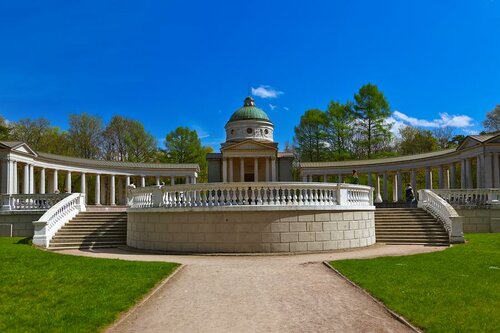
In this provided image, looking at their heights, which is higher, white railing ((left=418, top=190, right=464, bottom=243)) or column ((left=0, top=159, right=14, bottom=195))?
column ((left=0, top=159, right=14, bottom=195))

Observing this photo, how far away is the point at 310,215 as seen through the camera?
17562mm

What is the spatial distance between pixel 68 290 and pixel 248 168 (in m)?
54.0

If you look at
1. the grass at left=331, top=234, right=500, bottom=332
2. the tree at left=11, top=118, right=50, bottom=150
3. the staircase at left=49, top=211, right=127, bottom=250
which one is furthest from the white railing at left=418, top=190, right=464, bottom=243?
the tree at left=11, top=118, right=50, bottom=150

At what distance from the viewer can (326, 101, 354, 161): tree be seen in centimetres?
6662

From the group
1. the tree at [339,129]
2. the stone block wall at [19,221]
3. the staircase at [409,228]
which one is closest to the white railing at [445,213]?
the staircase at [409,228]

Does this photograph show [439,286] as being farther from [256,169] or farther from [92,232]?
[256,169]

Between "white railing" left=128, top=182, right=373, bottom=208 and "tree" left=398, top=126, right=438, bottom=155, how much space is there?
54.7m

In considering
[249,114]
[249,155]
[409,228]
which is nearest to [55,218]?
[409,228]

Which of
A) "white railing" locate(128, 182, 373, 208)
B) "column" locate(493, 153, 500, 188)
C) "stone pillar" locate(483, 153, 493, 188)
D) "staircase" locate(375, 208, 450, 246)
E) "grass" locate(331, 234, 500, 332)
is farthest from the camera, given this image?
"column" locate(493, 153, 500, 188)

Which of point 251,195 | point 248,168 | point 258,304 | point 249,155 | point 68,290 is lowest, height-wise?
point 258,304

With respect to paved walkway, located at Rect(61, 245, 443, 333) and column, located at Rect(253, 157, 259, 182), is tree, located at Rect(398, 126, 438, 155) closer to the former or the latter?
column, located at Rect(253, 157, 259, 182)

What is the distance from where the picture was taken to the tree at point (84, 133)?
6656 centimetres

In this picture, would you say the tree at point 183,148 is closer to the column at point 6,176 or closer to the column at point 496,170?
the column at point 6,176

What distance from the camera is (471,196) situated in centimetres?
2730
